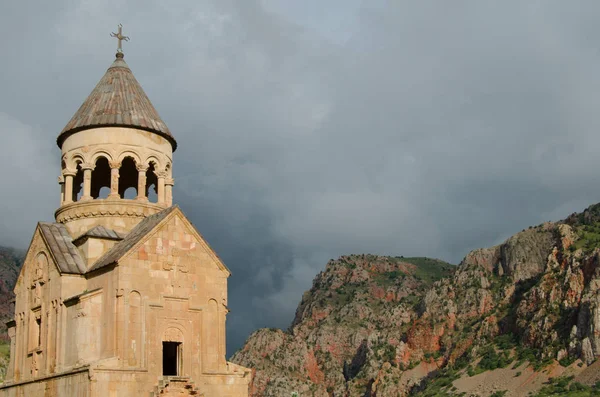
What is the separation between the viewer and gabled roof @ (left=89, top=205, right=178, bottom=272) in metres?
21.8

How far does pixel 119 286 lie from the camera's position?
2123cm

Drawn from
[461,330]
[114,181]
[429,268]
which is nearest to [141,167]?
[114,181]

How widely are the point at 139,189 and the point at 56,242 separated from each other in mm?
3110

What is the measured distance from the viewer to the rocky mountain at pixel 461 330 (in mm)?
98812

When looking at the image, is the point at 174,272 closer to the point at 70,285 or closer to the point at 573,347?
the point at 70,285

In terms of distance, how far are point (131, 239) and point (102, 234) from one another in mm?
Answer: 1459

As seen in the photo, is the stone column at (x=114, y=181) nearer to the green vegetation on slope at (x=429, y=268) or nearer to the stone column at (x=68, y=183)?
the stone column at (x=68, y=183)

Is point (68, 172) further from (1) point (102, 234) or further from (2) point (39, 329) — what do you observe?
(2) point (39, 329)

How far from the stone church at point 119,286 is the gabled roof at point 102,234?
0.13 feet

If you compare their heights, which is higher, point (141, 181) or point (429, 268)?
point (429, 268)

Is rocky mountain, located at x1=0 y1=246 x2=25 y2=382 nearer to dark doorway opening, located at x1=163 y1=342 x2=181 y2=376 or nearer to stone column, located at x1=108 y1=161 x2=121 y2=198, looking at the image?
dark doorway opening, located at x1=163 y1=342 x2=181 y2=376

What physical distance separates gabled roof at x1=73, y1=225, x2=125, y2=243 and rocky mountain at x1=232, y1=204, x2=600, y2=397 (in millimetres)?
75132

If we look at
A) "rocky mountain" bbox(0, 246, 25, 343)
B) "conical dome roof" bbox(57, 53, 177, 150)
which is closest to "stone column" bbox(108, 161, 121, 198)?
"conical dome roof" bbox(57, 53, 177, 150)

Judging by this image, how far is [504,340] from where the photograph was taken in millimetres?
110062
